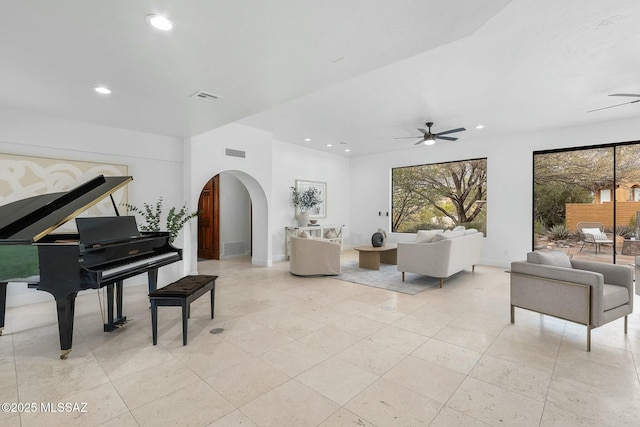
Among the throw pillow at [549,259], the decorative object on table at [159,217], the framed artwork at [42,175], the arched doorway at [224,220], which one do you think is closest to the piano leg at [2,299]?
the framed artwork at [42,175]

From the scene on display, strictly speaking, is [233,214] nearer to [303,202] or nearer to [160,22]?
[303,202]

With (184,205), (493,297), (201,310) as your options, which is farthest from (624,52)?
(184,205)

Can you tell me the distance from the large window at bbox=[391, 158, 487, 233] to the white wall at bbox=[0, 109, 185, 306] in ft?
18.9

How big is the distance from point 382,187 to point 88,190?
6.83m

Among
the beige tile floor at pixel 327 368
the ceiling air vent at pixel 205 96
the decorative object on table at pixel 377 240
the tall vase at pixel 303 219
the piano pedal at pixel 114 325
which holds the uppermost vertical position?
the ceiling air vent at pixel 205 96

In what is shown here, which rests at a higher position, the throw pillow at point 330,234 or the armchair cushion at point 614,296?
the throw pillow at point 330,234

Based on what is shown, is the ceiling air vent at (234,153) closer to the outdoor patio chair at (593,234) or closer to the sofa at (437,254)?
the sofa at (437,254)

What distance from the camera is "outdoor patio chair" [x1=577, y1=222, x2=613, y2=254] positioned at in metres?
5.65

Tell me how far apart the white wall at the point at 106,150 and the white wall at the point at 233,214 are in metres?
2.25

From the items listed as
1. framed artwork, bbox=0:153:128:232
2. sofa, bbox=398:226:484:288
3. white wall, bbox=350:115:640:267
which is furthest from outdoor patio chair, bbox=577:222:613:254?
framed artwork, bbox=0:153:128:232

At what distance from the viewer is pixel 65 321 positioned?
2.55 metres

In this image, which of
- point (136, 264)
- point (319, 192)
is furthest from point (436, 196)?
point (136, 264)

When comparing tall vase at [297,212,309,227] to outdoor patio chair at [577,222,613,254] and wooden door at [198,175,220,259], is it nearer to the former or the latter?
wooden door at [198,175,220,259]

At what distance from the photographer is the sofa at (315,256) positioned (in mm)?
5484
